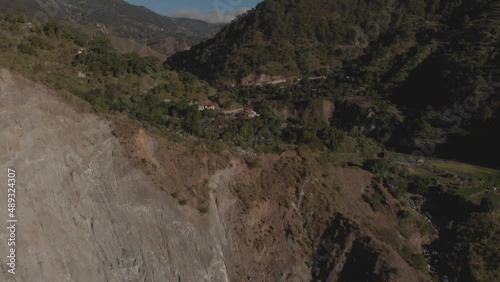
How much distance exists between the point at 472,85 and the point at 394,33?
93.2 ft

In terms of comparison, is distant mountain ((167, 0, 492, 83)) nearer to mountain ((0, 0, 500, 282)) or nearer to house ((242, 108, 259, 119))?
house ((242, 108, 259, 119))

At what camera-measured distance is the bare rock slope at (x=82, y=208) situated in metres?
16.0

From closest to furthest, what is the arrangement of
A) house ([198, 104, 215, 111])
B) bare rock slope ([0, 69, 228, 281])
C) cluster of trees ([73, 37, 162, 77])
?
bare rock slope ([0, 69, 228, 281]) < cluster of trees ([73, 37, 162, 77]) < house ([198, 104, 215, 111])

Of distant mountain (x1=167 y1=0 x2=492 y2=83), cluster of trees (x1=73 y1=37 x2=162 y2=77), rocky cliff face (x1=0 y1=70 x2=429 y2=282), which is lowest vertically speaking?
rocky cliff face (x1=0 y1=70 x2=429 y2=282)

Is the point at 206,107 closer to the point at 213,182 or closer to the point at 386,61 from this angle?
the point at 213,182

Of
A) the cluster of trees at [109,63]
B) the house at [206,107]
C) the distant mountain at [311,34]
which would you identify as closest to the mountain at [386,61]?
the distant mountain at [311,34]

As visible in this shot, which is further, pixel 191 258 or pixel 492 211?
pixel 492 211

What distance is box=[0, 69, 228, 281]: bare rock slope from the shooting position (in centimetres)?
1602

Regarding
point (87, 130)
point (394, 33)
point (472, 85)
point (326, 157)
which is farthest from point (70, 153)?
point (394, 33)

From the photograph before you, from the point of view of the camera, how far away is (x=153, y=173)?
19.8 metres

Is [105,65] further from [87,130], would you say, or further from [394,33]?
[394,33]

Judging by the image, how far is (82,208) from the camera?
17.1 m

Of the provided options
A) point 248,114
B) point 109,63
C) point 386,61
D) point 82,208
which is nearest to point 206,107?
point 248,114

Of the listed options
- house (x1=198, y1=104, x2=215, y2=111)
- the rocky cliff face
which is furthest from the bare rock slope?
house (x1=198, y1=104, x2=215, y2=111)
